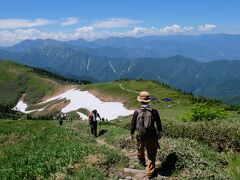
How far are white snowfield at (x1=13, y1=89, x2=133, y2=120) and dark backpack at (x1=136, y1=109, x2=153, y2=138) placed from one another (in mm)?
93798

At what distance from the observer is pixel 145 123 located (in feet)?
50.3

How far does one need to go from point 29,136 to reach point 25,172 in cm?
1800

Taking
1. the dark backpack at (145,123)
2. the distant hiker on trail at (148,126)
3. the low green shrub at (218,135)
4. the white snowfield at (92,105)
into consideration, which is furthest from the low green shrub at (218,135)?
the white snowfield at (92,105)

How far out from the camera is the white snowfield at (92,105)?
119m

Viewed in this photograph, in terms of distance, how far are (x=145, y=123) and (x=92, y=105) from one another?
124520mm

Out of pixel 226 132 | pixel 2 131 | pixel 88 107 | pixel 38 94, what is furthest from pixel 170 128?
pixel 38 94

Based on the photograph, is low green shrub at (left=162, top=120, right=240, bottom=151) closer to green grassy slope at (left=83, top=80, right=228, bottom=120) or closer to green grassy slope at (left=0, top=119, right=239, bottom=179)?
green grassy slope at (left=0, top=119, right=239, bottom=179)

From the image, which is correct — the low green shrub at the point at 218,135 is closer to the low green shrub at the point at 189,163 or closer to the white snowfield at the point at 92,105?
the low green shrub at the point at 189,163

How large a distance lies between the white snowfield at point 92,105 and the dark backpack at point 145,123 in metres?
93.8

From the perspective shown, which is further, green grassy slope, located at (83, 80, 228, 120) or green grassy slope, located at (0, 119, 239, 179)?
green grassy slope, located at (83, 80, 228, 120)

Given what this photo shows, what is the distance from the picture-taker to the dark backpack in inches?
603

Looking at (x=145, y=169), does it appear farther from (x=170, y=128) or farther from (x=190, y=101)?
(x=190, y=101)

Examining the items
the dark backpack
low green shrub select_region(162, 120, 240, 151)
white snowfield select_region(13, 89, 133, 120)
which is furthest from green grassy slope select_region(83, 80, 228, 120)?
the dark backpack

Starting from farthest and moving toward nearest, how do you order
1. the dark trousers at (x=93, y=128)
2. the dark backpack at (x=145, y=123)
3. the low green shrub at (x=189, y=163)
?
the dark trousers at (x=93, y=128), the dark backpack at (x=145, y=123), the low green shrub at (x=189, y=163)
